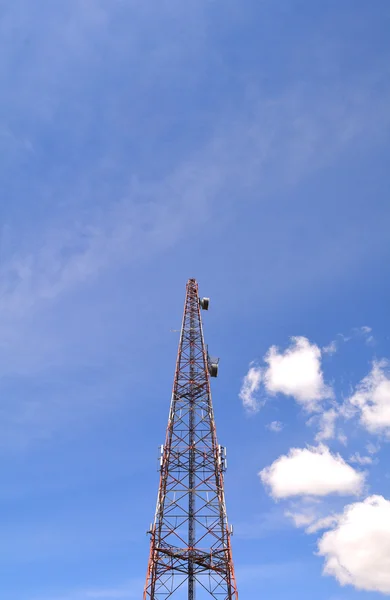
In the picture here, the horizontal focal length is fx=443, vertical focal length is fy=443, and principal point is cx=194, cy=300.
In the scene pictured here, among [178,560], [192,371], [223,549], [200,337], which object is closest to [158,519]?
[178,560]

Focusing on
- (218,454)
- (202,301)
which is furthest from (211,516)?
(202,301)

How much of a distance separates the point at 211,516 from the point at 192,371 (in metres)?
19.3

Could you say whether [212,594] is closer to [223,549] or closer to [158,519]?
[223,549]

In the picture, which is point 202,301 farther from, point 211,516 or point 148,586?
point 148,586

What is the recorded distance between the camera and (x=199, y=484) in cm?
5362

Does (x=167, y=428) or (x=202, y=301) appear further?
(x=202, y=301)

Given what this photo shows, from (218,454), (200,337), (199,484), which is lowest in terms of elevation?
(199,484)

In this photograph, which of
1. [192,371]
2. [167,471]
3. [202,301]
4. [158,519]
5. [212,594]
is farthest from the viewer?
[202,301]

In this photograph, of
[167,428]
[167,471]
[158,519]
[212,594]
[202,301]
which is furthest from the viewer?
[202,301]

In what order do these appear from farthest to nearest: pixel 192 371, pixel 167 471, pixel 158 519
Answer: pixel 192 371
pixel 167 471
pixel 158 519

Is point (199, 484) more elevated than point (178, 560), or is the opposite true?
point (199, 484)

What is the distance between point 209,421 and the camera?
5897cm

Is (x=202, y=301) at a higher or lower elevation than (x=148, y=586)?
higher

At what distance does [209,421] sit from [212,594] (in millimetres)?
19265
